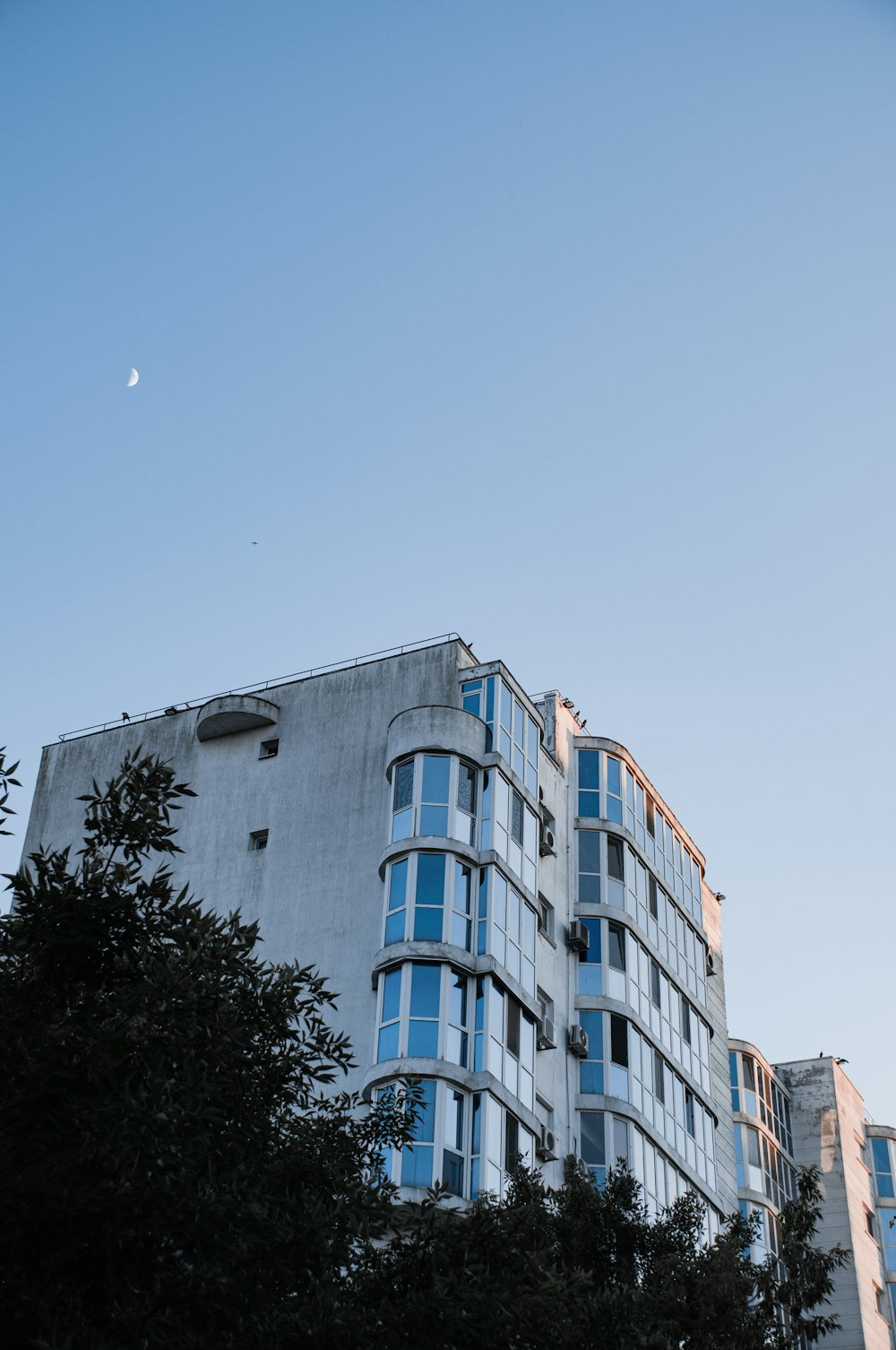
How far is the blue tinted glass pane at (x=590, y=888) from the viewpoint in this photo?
40.0m

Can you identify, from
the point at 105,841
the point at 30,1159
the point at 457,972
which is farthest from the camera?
the point at 457,972

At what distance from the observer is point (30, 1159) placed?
12.9 m

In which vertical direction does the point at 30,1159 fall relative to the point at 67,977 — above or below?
below

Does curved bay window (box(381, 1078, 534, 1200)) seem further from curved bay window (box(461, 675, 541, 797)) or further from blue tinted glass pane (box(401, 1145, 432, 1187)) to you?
curved bay window (box(461, 675, 541, 797))

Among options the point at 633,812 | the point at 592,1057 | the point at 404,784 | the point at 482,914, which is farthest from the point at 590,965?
the point at 404,784

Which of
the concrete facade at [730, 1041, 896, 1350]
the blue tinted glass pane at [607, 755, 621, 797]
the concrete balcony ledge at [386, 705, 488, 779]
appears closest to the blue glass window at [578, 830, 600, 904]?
the blue tinted glass pane at [607, 755, 621, 797]

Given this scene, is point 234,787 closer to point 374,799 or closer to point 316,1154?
point 374,799

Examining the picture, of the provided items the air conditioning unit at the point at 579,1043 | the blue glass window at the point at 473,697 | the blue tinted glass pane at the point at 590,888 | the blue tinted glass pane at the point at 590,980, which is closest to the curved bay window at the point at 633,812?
the blue tinted glass pane at the point at 590,888

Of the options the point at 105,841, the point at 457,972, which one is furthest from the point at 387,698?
the point at 105,841

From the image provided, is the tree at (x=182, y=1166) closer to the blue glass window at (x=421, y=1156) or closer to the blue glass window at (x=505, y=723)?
the blue glass window at (x=421, y=1156)

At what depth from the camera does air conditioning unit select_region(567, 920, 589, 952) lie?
38594mm

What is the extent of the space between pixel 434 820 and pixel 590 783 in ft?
28.3

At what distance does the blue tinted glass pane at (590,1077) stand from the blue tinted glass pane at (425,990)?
689cm

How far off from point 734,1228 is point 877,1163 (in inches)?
1469
